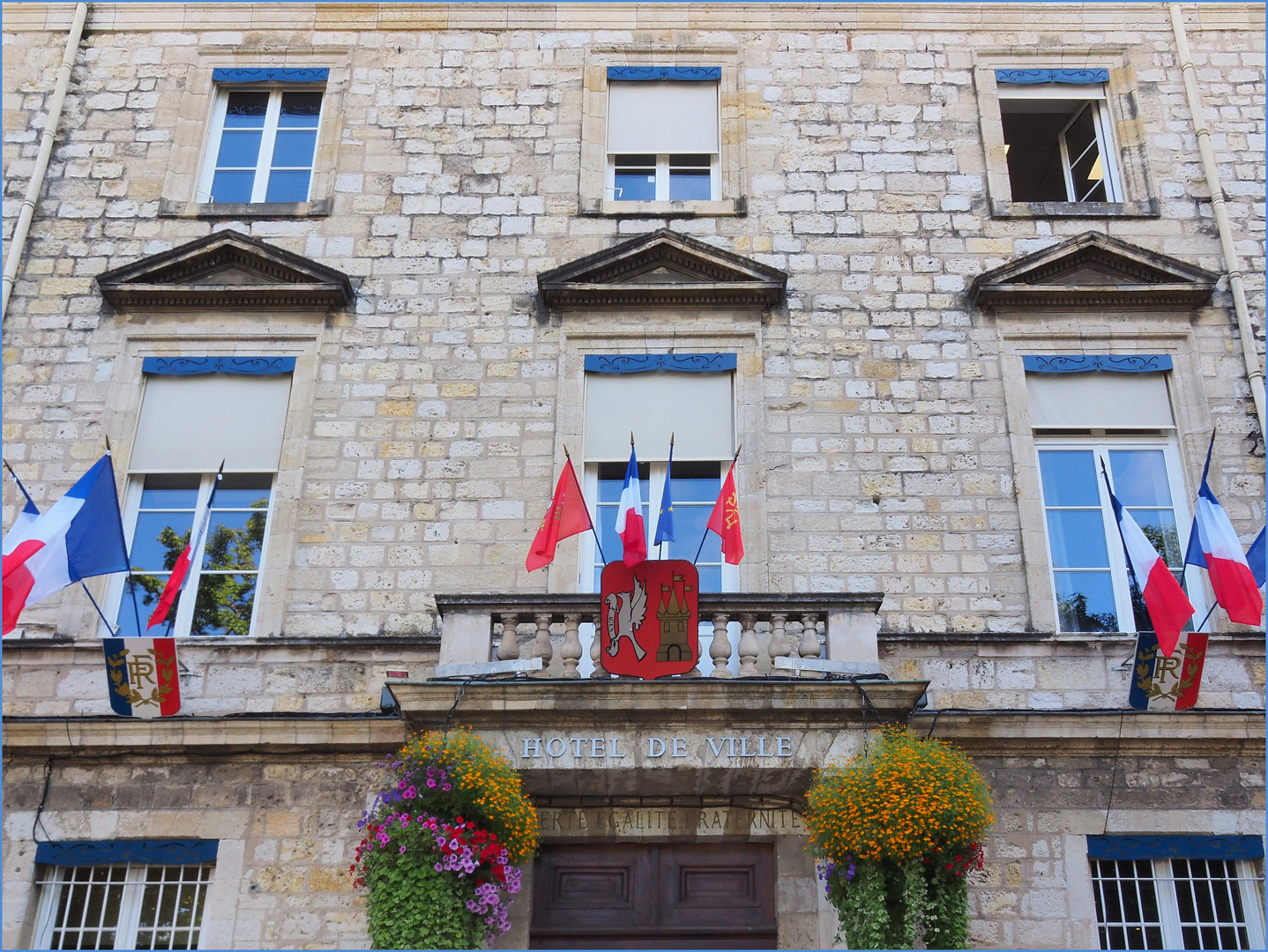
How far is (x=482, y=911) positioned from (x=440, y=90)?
23.4 ft

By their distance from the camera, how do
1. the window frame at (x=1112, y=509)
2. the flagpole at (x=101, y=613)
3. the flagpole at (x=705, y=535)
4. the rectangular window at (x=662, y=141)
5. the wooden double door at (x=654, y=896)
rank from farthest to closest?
the rectangular window at (x=662, y=141) → the window frame at (x=1112, y=509) → the flagpole at (x=705, y=535) → the flagpole at (x=101, y=613) → the wooden double door at (x=654, y=896)

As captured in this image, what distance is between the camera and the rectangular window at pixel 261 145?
11.0 meters

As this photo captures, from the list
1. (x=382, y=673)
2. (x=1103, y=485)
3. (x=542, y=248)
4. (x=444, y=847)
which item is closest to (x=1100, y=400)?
(x=1103, y=485)

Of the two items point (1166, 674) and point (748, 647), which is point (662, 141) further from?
point (1166, 674)

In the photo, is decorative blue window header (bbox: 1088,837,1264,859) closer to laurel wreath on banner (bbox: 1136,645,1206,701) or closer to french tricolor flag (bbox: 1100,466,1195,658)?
laurel wreath on banner (bbox: 1136,645,1206,701)

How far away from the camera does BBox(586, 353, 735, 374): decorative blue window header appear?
997cm

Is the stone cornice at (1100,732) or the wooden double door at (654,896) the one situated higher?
the stone cornice at (1100,732)

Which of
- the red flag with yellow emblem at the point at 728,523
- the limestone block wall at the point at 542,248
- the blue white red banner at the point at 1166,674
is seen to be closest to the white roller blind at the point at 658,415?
the limestone block wall at the point at 542,248

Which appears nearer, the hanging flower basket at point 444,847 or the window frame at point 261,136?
the hanging flower basket at point 444,847

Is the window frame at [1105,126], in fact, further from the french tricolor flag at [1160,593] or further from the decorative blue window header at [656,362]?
the french tricolor flag at [1160,593]

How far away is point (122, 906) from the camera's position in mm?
8125

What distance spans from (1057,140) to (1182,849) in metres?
6.45

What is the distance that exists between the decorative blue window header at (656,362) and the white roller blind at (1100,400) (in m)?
2.40

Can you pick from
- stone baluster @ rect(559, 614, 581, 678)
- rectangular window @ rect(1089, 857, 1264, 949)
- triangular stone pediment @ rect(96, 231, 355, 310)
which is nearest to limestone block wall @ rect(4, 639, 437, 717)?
stone baluster @ rect(559, 614, 581, 678)
